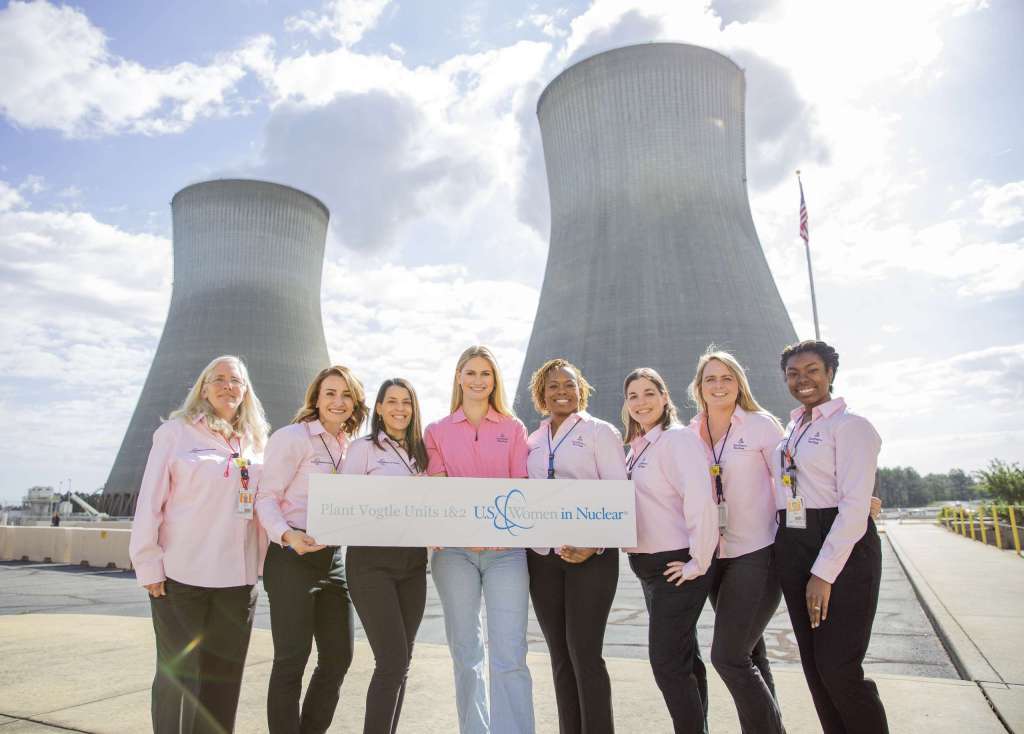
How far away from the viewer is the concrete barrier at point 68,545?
10.6m

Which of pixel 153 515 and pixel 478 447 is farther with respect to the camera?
pixel 478 447

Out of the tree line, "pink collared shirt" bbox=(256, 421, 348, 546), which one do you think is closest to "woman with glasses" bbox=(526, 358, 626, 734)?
"pink collared shirt" bbox=(256, 421, 348, 546)

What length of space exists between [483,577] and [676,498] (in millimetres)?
717

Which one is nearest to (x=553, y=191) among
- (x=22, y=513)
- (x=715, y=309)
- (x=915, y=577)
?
(x=715, y=309)

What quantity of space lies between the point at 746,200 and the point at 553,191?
17.3ft

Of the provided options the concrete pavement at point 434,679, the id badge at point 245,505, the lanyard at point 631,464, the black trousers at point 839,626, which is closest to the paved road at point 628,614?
the concrete pavement at point 434,679

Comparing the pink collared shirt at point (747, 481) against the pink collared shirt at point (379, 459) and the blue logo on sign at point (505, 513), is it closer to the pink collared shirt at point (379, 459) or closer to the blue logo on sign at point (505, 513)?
the blue logo on sign at point (505, 513)

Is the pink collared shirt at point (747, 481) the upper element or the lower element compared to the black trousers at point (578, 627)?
upper

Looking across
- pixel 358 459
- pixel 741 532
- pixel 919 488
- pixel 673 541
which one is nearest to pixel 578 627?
pixel 673 541

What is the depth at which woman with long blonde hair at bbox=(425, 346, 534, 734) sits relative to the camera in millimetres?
2197

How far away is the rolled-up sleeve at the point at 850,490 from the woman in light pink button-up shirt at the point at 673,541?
0.34 meters

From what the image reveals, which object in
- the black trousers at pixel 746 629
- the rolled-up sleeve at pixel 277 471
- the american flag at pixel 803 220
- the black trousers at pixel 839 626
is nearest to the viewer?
the black trousers at pixel 839 626

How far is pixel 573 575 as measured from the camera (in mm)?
2324

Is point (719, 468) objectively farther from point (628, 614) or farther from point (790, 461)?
point (628, 614)
